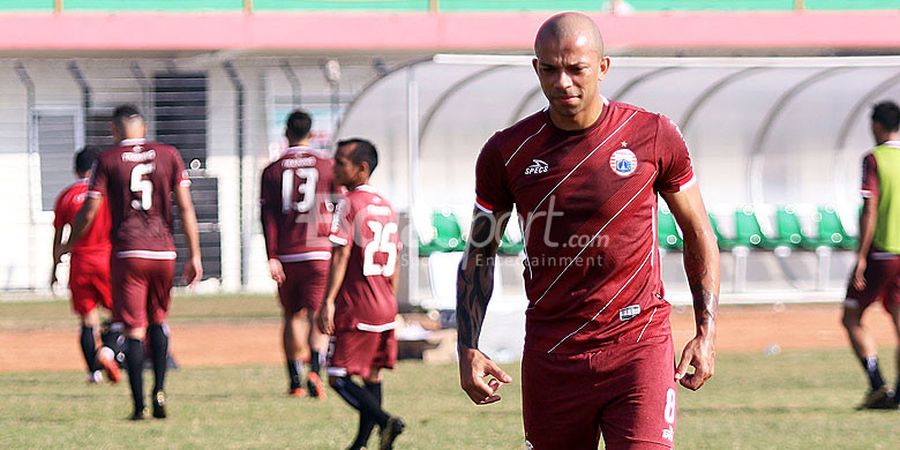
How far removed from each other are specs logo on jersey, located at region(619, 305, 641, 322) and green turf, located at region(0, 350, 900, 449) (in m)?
4.00

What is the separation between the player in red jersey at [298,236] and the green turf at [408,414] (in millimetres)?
485

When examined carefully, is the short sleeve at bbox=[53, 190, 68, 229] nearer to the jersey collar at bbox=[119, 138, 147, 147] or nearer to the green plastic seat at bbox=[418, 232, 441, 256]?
the jersey collar at bbox=[119, 138, 147, 147]

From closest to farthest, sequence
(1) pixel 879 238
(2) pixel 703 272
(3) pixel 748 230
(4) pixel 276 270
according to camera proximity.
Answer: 1. (2) pixel 703 272
2. (1) pixel 879 238
3. (4) pixel 276 270
4. (3) pixel 748 230

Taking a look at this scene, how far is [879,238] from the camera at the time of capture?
35.8ft

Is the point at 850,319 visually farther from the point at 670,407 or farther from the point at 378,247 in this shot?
the point at 670,407

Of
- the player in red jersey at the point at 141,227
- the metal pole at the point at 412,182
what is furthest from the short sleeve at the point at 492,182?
the metal pole at the point at 412,182

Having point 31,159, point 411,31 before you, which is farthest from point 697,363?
point 411,31

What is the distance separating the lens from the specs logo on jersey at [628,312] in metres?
4.83

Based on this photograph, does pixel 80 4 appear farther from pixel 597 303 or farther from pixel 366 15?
pixel 597 303

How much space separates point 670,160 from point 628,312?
52cm

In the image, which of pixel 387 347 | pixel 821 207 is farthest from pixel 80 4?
pixel 387 347

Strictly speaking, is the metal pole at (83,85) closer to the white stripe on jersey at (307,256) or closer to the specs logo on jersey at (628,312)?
the white stripe on jersey at (307,256)

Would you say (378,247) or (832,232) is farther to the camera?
(832,232)

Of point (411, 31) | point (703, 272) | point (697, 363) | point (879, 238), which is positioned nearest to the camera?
point (697, 363)
